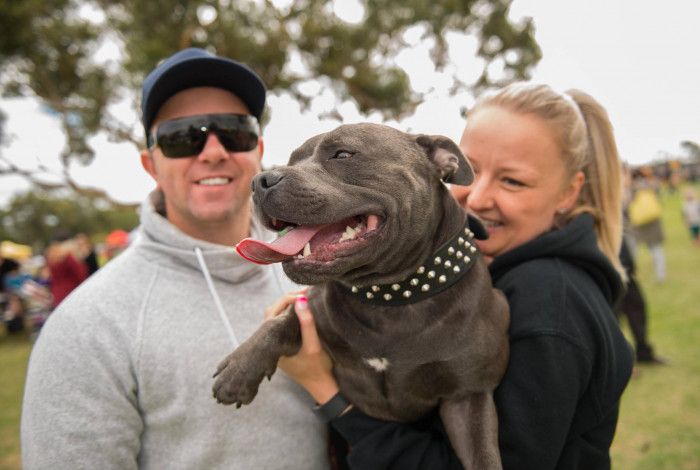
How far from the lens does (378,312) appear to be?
2148 millimetres

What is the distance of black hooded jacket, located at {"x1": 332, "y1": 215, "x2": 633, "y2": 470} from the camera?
1.97 m


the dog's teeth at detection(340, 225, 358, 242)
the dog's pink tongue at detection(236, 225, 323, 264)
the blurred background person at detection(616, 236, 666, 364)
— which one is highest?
the dog's pink tongue at detection(236, 225, 323, 264)

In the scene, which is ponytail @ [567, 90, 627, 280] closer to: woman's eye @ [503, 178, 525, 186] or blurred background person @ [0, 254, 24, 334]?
woman's eye @ [503, 178, 525, 186]

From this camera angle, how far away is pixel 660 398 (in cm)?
597

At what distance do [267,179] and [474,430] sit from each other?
1.26 meters

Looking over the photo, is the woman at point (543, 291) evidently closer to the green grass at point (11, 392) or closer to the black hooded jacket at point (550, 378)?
the black hooded jacket at point (550, 378)

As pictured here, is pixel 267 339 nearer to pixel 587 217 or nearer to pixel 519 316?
pixel 519 316

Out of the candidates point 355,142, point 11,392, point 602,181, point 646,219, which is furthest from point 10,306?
point 646,219

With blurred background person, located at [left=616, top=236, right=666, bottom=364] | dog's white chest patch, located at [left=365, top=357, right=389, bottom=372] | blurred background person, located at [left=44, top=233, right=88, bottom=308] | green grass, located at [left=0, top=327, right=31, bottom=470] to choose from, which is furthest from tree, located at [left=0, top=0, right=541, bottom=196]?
dog's white chest patch, located at [left=365, top=357, right=389, bottom=372]

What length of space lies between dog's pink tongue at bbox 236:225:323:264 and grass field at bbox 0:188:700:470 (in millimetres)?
4464

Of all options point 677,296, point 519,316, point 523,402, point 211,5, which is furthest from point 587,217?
point 677,296

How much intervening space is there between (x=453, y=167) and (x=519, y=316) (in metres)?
0.67

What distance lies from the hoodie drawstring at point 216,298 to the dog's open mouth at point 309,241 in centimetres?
66

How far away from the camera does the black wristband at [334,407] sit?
233 centimetres
